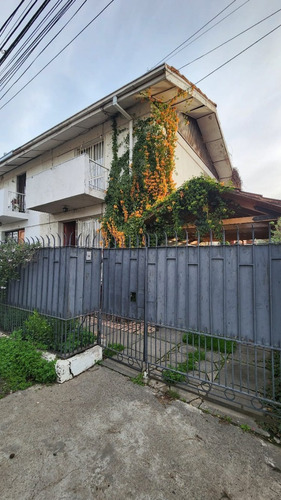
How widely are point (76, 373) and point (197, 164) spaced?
1025 centimetres

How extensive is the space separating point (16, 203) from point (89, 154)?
5.45m

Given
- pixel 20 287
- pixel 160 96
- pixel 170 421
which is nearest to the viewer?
pixel 170 421

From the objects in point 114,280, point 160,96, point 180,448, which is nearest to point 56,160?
point 160,96

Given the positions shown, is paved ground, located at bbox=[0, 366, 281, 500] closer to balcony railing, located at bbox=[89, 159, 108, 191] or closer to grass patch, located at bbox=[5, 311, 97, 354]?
grass patch, located at bbox=[5, 311, 97, 354]

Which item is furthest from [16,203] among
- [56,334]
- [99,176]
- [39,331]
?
[56,334]

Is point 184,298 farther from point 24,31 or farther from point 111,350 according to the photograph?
point 24,31

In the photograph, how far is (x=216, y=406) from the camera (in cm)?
288

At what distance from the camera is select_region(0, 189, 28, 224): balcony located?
1045 cm

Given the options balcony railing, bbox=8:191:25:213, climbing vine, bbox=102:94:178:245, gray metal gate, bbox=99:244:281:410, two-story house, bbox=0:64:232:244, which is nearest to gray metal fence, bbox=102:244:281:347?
gray metal gate, bbox=99:244:281:410

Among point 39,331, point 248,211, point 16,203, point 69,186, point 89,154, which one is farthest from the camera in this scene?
point 16,203

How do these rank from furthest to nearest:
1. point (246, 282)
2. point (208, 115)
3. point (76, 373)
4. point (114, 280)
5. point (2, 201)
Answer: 1. point (2, 201)
2. point (208, 115)
3. point (114, 280)
4. point (76, 373)
5. point (246, 282)

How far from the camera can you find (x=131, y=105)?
802 centimetres

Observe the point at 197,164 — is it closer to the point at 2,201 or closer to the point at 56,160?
the point at 56,160

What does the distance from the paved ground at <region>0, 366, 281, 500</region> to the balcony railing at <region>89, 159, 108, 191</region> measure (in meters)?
7.29
